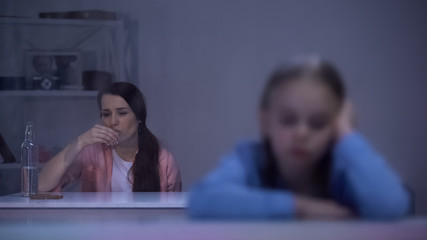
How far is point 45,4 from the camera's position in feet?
7.27

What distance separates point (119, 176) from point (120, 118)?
0.73 feet

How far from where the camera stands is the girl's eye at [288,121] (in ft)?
1.86

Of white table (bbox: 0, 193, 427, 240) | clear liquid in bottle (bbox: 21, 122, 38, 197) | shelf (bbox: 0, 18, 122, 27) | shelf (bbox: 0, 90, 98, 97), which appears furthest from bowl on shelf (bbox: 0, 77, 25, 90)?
white table (bbox: 0, 193, 427, 240)

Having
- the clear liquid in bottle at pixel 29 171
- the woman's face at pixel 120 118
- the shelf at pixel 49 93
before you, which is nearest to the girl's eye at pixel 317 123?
the woman's face at pixel 120 118

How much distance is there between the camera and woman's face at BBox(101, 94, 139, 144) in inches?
68.8

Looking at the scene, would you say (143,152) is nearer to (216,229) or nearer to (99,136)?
(99,136)

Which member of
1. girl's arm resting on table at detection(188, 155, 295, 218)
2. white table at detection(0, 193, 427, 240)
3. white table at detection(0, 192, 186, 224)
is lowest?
white table at detection(0, 192, 186, 224)

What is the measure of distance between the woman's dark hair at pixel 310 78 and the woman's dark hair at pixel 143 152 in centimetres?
124

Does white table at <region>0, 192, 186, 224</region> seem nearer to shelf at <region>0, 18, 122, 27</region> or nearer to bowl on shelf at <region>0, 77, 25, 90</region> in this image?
bowl on shelf at <region>0, 77, 25, 90</region>

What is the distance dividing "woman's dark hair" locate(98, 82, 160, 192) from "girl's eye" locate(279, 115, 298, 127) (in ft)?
4.15

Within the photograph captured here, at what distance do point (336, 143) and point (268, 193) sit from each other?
0.10 m

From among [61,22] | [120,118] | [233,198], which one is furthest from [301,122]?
[61,22]

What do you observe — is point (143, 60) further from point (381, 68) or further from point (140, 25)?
point (381, 68)

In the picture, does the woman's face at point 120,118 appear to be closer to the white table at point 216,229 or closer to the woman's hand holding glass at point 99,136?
the woman's hand holding glass at point 99,136
